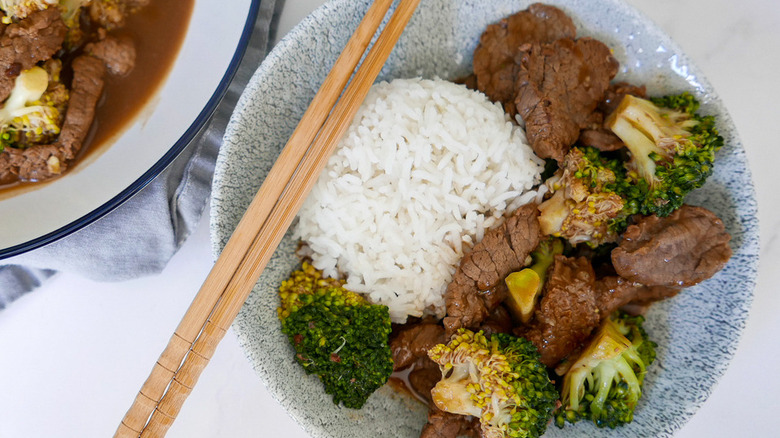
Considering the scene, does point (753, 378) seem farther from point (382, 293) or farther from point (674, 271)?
point (382, 293)

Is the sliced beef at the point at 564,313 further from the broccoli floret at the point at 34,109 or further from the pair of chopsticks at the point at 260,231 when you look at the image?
the broccoli floret at the point at 34,109

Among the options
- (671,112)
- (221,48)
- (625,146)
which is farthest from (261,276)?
(671,112)

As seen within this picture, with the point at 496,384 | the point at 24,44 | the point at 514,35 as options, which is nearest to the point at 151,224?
the point at 24,44

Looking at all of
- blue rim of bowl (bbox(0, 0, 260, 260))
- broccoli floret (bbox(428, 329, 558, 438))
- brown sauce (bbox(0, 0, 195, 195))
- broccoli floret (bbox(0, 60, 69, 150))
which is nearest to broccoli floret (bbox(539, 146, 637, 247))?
broccoli floret (bbox(428, 329, 558, 438))

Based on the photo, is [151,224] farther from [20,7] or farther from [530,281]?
[530,281]

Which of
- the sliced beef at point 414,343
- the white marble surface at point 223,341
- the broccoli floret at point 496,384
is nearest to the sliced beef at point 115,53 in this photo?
the white marble surface at point 223,341

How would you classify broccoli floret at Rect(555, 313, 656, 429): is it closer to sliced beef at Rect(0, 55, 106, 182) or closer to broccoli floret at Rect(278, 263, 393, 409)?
broccoli floret at Rect(278, 263, 393, 409)
